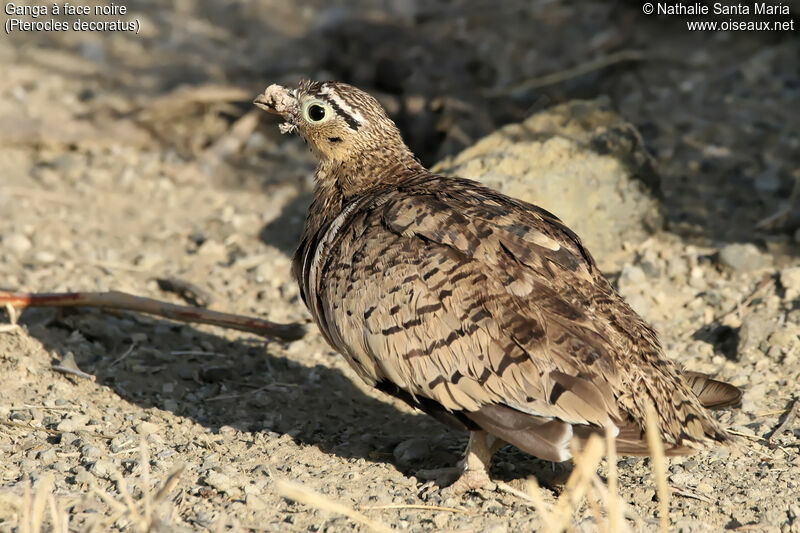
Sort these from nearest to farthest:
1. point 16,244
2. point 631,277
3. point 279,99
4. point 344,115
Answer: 1. point 344,115
2. point 279,99
3. point 631,277
4. point 16,244

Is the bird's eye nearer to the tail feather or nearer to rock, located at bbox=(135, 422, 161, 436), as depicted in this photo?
rock, located at bbox=(135, 422, 161, 436)

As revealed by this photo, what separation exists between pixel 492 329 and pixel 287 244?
11.7 feet

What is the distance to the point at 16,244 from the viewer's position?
6.96m

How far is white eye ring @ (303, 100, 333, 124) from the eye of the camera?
5246 mm

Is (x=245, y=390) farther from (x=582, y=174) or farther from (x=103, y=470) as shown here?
(x=582, y=174)

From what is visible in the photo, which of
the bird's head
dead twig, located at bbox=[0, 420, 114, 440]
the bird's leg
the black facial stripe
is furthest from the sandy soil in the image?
the black facial stripe

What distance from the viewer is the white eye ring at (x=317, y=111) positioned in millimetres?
5246

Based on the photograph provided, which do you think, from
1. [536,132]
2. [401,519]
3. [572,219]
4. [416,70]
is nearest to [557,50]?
[416,70]

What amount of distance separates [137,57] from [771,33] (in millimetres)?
6194

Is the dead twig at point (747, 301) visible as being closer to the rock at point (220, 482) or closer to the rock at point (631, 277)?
the rock at point (631, 277)

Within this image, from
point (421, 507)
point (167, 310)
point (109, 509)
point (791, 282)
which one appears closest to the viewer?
point (109, 509)

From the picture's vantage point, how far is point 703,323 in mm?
6016

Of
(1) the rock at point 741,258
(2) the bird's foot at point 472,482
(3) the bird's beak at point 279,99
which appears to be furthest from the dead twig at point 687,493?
(3) the bird's beak at point 279,99

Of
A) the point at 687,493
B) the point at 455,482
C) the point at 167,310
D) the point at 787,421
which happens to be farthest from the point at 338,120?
the point at 787,421
